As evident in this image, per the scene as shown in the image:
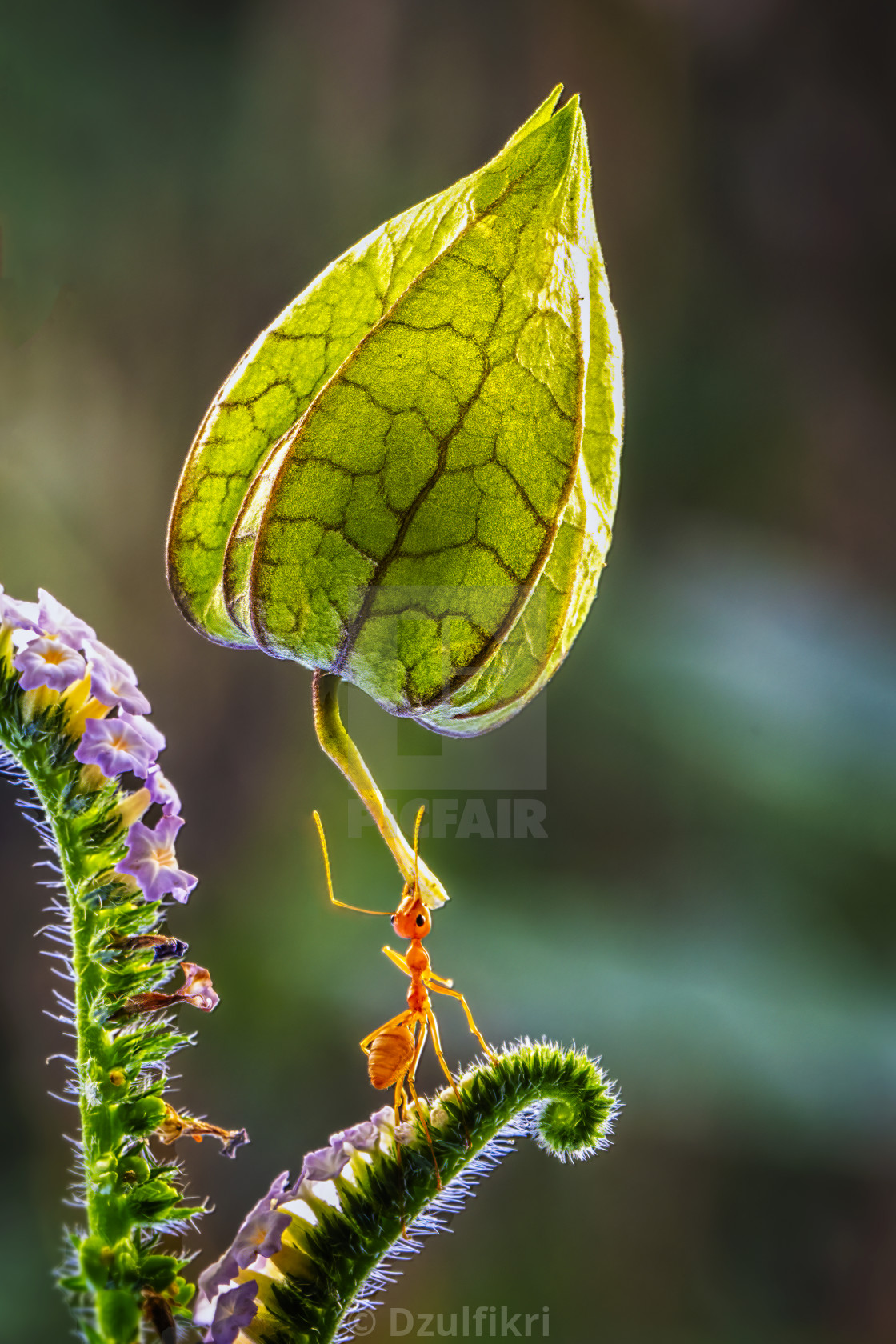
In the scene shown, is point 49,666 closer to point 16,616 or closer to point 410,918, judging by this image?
point 16,616

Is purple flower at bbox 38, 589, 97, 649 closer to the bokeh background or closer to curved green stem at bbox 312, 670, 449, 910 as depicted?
curved green stem at bbox 312, 670, 449, 910

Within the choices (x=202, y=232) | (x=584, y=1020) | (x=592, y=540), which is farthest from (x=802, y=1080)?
(x=202, y=232)

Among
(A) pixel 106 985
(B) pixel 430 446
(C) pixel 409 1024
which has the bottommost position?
(C) pixel 409 1024

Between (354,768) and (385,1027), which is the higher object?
(354,768)

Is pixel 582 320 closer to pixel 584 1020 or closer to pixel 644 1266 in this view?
pixel 584 1020

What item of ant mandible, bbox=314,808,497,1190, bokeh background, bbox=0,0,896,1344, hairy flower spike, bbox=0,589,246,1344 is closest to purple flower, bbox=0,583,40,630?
hairy flower spike, bbox=0,589,246,1344

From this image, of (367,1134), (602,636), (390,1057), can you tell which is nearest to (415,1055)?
(390,1057)
